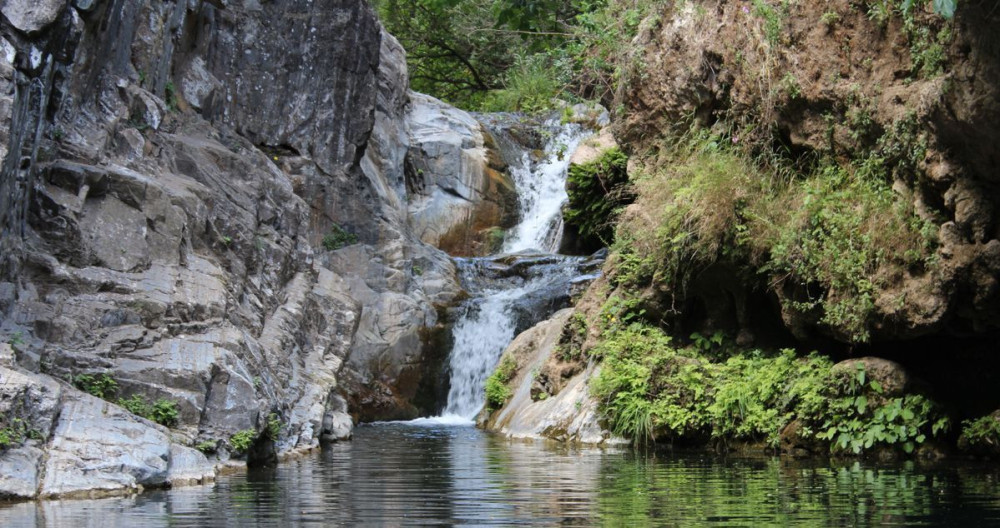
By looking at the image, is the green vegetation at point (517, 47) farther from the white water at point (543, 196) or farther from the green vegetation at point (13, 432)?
the green vegetation at point (13, 432)

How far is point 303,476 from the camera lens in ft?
32.0

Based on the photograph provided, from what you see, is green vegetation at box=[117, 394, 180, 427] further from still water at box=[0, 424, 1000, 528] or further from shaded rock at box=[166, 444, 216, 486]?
still water at box=[0, 424, 1000, 528]

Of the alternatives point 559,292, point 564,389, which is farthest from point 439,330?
point 564,389

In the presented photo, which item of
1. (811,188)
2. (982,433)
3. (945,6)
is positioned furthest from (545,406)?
(945,6)

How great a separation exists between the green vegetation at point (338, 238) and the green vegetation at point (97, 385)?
1201 cm

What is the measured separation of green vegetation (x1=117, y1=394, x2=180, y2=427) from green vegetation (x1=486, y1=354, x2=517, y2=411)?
24.3ft

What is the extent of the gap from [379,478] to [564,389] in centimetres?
561

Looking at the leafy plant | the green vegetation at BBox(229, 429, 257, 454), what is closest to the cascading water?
the leafy plant

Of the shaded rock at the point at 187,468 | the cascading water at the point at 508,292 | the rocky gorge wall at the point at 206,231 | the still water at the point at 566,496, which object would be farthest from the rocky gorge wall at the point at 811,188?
the shaded rock at the point at 187,468

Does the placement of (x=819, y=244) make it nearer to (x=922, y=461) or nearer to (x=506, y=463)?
(x=922, y=461)

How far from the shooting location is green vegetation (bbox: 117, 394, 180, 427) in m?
10.1

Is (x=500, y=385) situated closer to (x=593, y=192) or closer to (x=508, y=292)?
(x=508, y=292)

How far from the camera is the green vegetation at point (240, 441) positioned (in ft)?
35.2

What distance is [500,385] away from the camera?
17.1 m
